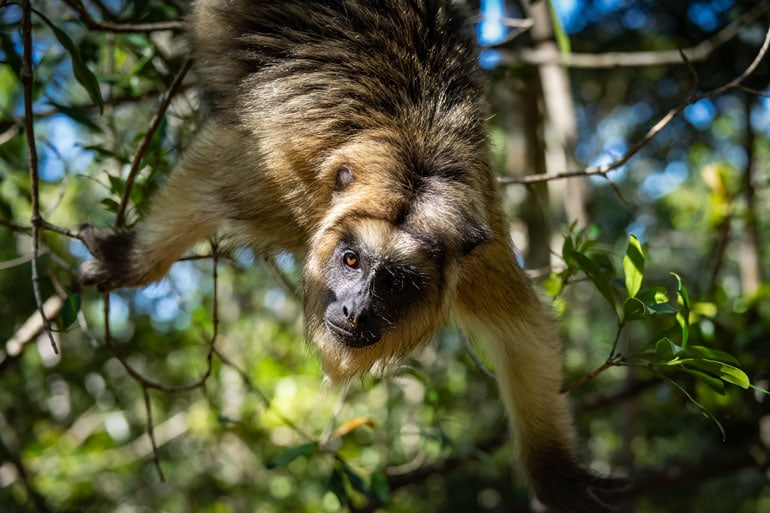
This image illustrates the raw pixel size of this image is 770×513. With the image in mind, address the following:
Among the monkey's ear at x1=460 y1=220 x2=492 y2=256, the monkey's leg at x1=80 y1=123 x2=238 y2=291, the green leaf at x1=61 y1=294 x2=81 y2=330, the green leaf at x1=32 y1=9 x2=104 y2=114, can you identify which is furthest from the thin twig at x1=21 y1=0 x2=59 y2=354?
the monkey's ear at x1=460 y1=220 x2=492 y2=256

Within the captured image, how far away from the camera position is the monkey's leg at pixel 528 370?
11.8 ft

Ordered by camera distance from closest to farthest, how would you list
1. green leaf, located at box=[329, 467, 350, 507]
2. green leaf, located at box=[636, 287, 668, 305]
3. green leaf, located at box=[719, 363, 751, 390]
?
1. green leaf, located at box=[719, 363, 751, 390]
2. green leaf, located at box=[636, 287, 668, 305]
3. green leaf, located at box=[329, 467, 350, 507]

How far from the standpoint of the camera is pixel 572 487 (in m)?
3.91

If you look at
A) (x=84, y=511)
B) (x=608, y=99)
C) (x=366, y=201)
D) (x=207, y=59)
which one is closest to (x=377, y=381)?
(x=366, y=201)

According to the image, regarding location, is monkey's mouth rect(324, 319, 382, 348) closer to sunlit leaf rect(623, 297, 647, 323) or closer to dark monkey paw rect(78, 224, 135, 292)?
sunlit leaf rect(623, 297, 647, 323)

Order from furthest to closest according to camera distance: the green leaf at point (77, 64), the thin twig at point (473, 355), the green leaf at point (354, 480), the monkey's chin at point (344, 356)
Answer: the thin twig at point (473, 355), the green leaf at point (354, 480), the monkey's chin at point (344, 356), the green leaf at point (77, 64)

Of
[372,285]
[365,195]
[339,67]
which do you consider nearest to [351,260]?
[372,285]

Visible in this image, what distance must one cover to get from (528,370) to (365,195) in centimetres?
137

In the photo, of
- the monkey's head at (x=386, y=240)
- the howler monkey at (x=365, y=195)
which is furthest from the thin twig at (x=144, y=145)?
the monkey's head at (x=386, y=240)

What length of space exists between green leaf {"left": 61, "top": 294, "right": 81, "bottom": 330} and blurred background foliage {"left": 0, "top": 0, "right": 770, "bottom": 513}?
0.05ft

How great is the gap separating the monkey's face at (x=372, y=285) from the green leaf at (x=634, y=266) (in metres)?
0.78

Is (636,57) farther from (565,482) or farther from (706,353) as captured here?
(706,353)

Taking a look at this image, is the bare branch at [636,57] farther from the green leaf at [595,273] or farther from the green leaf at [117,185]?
the green leaf at [117,185]

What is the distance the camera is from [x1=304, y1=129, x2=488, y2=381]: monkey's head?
121 inches
